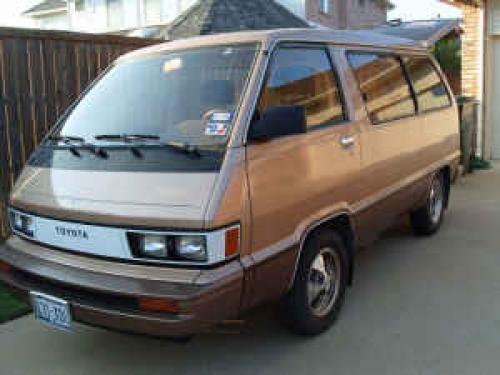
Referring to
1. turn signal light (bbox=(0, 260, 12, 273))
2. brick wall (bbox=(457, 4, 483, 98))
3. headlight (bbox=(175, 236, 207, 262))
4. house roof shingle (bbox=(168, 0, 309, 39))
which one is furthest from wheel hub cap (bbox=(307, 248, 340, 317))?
house roof shingle (bbox=(168, 0, 309, 39))

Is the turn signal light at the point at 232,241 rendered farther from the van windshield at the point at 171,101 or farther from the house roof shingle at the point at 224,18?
the house roof shingle at the point at 224,18

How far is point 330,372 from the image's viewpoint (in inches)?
128

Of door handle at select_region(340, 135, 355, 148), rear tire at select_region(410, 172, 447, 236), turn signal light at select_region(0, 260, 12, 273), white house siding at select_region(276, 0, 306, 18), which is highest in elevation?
white house siding at select_region(276, 0, 306, 18)

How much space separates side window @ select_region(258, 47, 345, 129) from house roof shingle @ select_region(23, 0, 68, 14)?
28.3 metres

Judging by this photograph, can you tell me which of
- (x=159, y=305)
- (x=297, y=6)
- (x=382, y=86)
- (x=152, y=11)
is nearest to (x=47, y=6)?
(x=152, y=11)

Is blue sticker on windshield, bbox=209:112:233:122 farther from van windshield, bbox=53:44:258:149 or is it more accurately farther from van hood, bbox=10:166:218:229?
van hood, bbox=10:166:218:229

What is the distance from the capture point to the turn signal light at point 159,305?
2.65m

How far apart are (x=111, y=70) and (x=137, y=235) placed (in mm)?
1757

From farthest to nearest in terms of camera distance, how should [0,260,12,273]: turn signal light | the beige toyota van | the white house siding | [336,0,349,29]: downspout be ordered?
1. [336,0,349,29]: downspout
2. the white house siding
3. [0,260,12,273]: turn signal light
4. the beige toyota van

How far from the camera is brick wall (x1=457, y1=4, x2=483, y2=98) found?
388 inches

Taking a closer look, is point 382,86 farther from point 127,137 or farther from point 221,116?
point 127,137

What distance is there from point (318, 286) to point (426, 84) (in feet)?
9.32

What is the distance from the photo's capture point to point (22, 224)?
3.46 metres

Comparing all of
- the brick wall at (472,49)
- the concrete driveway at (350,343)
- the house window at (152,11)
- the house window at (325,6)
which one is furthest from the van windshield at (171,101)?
the house window at (152,11)
